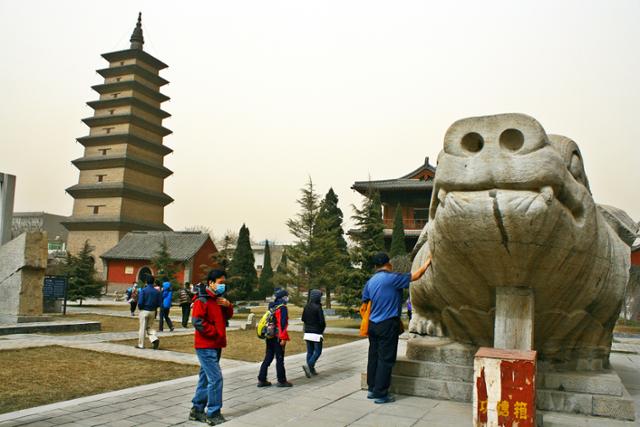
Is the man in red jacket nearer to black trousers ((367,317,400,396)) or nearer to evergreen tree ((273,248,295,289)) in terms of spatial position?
black trousers ((367,317,400,396))

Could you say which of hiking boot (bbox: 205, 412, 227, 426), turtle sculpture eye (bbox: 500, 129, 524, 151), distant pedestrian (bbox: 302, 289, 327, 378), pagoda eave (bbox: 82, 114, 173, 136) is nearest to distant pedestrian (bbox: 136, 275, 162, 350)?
distant pedestrian (bbox: 302, 289, 327, 378)

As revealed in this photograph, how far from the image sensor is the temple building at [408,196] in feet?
106

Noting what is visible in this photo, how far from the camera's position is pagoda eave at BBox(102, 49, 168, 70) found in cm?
4791

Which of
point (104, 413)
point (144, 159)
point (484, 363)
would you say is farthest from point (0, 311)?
point (144, 159)

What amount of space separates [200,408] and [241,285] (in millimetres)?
25913

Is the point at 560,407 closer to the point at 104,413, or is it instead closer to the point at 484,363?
the point at 484,363

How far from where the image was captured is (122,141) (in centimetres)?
4547

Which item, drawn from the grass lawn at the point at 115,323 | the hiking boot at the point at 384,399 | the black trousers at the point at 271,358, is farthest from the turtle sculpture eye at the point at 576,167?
the grass lawn at the point at 115,323

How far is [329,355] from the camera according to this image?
10.7m

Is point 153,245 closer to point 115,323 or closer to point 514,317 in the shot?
point 115,323

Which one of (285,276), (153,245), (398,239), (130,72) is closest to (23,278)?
(285,276)

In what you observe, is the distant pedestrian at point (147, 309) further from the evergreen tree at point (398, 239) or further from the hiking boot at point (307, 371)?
the evergreen tree at point (398, 239)

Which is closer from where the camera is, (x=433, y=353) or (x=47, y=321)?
(x=433, y=353)

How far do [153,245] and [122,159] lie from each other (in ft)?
30.6
